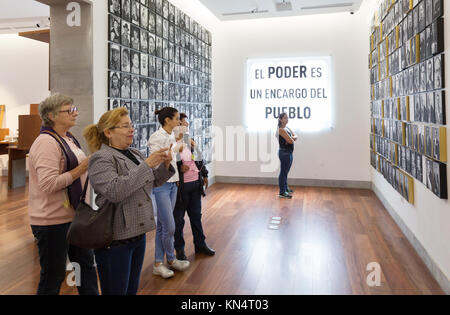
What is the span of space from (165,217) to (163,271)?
0.49 metres

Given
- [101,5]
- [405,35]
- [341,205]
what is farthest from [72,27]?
[341,205]

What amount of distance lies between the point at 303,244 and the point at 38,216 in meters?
2.89

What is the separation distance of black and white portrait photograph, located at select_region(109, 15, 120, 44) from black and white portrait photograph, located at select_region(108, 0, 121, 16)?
6cm

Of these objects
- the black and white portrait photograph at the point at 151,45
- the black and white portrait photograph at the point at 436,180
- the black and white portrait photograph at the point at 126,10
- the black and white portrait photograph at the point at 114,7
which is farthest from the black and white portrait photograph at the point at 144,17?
the black and white portrait photograph at the point at 436,180

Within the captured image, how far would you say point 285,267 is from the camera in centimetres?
344

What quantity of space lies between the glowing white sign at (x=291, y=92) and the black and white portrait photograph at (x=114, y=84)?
14.4 feet

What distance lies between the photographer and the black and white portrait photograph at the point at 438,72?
2908 mm

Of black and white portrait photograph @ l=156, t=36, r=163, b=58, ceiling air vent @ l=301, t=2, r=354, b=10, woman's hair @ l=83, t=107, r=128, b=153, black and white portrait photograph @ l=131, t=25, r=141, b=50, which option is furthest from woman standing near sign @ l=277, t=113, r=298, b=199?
woman's hair @ l=83, t=107, r=128, b=153

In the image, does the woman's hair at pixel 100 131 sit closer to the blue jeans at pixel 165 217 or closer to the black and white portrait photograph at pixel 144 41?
the blue jeans at pixel 165 217

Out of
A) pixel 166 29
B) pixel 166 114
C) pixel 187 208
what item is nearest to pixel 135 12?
pixel 166 29

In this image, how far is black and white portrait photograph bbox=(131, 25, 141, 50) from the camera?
14.5ft

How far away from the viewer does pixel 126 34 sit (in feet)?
14.0

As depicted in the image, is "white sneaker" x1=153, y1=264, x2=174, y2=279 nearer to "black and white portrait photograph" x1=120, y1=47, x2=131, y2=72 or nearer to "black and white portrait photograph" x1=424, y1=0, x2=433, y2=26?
"black and white portrait photograph" x1=120, y1=47, x2=131, y2=72

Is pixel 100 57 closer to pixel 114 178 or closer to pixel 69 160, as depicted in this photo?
pixel 69 160
